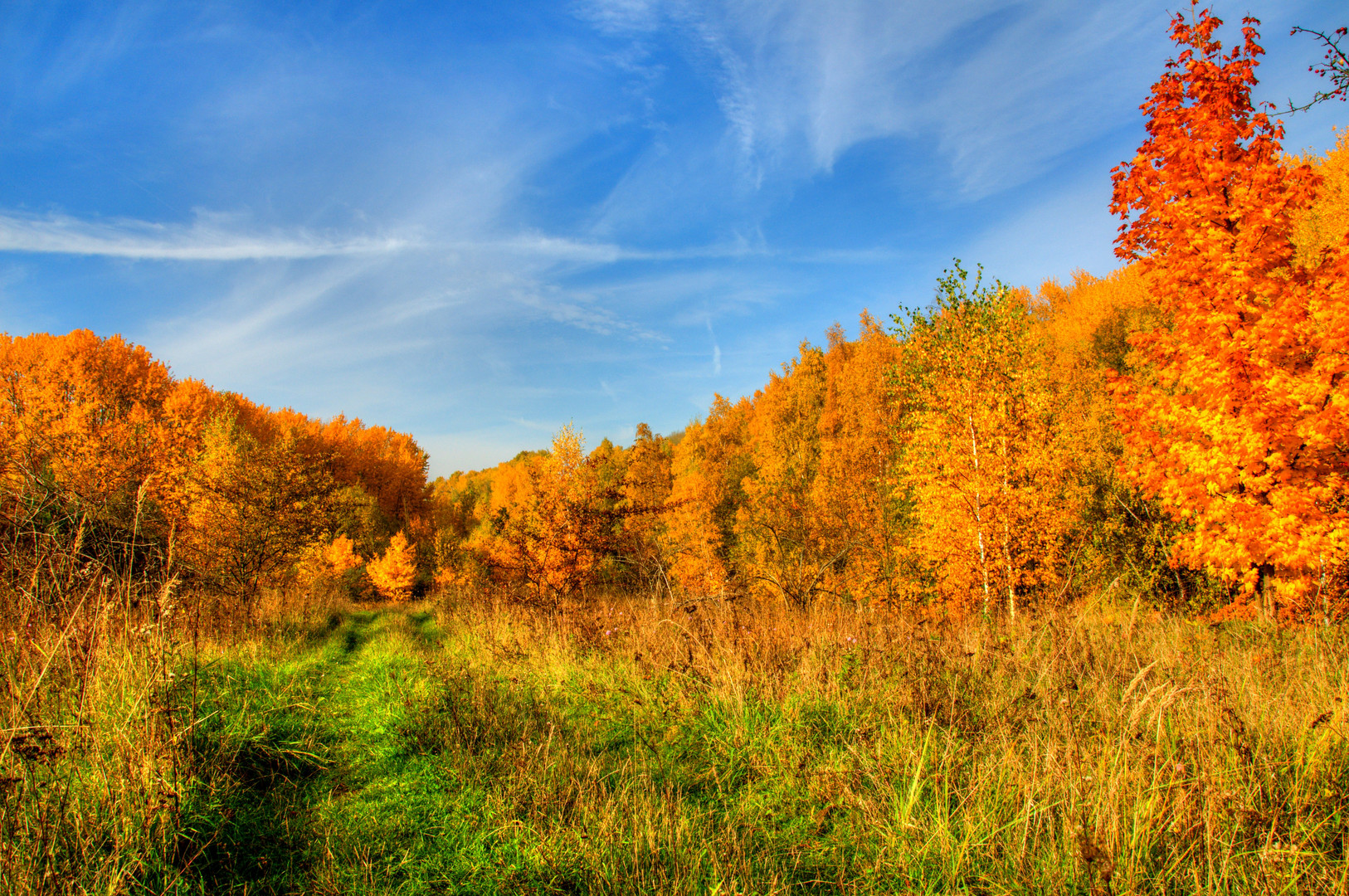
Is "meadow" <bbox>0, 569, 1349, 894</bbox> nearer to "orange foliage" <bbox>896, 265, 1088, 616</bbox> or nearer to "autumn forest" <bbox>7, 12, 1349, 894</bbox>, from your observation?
"autumn forest" <bbox>7, 12, 1349, 894</bbox>

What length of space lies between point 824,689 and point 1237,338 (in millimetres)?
8037

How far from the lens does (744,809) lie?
2904 millimetres

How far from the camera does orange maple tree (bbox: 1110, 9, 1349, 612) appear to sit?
705 cm

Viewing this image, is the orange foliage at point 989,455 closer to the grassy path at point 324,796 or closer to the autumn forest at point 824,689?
the autumn forest at point 824,689

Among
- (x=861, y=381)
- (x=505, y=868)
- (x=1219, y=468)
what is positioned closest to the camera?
(x=505, y=868)

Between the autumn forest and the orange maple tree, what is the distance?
0.17 feet

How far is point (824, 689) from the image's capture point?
13.6 ft

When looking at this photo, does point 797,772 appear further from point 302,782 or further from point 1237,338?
point 1237,338

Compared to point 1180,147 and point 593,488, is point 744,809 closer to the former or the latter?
point 1180,147

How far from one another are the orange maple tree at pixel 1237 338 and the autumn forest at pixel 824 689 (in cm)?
5

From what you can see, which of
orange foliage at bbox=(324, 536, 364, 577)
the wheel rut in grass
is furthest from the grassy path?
orange foliage at bbox=(324, 536, 364, 577)

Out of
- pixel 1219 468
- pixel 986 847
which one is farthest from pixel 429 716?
pixel 1219 468

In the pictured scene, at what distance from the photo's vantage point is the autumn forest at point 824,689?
2.40 meters

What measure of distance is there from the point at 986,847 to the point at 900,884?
430 millimetres
